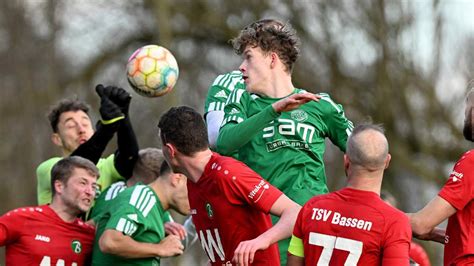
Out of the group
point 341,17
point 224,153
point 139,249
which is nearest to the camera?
point 224,153

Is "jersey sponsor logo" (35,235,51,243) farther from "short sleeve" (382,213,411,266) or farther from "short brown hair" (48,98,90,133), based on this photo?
"short sleeve" (382,213,411,266)

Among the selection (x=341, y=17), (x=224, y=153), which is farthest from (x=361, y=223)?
(x=341, y=17)

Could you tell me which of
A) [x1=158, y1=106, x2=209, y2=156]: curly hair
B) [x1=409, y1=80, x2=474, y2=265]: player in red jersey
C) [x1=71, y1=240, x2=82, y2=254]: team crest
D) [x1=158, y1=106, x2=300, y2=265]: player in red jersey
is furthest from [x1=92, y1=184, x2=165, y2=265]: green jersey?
[x1=409, y1=80, x2=474, y2=265]: player in red jersey

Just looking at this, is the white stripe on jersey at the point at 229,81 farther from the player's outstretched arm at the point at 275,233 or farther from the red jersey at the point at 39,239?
the red jersey at the point at 39,239

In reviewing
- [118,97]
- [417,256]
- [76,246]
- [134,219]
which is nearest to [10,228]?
[76,246]

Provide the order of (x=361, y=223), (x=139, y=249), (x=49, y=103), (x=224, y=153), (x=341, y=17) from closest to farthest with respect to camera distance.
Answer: (x=361, y=223) → (x=224, y=153) → (x=139, y=249) → (x=341, y=17) → (x=49, y=103)

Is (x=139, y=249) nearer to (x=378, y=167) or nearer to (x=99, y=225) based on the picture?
(x=99, y=225)

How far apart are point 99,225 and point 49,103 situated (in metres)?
14.5

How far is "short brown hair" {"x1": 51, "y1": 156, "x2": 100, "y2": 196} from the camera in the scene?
1015cm

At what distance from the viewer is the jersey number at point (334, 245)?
732 centimetres

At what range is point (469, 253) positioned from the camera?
778cm

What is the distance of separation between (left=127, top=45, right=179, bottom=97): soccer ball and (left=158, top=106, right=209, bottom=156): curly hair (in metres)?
2.16

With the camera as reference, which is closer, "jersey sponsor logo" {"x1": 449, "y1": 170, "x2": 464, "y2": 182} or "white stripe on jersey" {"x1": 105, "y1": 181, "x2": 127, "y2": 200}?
"jersey sponsor logo" {"x1": 449, "y1": 170, "x2": 464, "y2": 182}

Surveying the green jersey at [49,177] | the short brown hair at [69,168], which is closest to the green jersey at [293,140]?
the short brown hair at [69,168]
